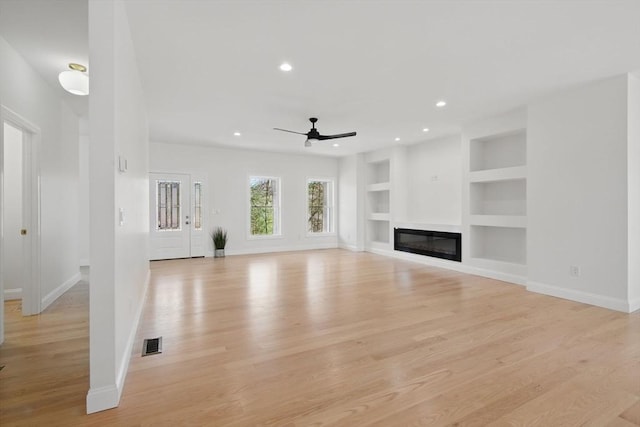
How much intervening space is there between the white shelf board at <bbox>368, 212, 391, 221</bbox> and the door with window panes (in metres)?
4.46

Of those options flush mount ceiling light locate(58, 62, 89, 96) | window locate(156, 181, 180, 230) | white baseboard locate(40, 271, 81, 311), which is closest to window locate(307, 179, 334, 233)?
window locate(156, 181, 180, 230)

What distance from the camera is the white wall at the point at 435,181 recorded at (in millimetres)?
6832

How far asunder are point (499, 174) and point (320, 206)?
17.7 ft

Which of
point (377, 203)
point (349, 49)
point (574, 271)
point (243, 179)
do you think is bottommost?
point (574, 271)

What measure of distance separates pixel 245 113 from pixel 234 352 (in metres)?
3.79

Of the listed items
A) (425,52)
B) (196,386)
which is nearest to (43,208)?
(196,386)

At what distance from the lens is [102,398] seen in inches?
76.7

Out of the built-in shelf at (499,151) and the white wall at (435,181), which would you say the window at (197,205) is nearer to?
the white wall at (435,181)

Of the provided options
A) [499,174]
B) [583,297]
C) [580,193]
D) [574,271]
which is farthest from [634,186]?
[499,174]

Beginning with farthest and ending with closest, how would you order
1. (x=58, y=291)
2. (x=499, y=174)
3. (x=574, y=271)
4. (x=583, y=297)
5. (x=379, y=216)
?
(x=379, y=216), (x=499, y=174), (x=58, y=291), (x=574, y=271), (x=583, y=297)

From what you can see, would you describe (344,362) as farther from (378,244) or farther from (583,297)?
(378,244)

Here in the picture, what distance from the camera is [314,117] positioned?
213 inches

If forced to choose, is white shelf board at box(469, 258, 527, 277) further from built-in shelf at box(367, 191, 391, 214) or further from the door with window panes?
the door with window panes

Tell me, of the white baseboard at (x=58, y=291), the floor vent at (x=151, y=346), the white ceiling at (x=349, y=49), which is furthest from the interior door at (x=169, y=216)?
the floor vent at (x=151, y=346)
